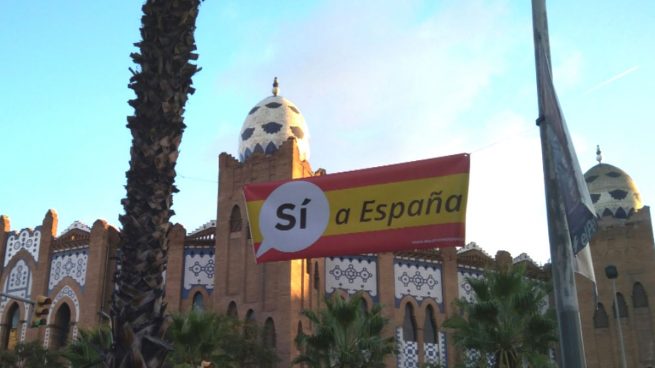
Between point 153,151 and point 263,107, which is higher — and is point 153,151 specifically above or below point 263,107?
below

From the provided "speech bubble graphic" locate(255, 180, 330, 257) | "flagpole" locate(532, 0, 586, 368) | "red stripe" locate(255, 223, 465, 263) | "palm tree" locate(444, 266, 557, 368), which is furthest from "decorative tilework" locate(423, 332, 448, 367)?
"flagpole" locate(532, 0, 586, 368)

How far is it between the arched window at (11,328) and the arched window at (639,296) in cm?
2761

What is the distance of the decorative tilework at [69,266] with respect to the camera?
109ft

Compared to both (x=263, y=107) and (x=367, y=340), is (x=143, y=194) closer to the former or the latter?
(x=367, y=340)

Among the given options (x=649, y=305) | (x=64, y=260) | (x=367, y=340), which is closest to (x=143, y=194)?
(x=367, y=340)

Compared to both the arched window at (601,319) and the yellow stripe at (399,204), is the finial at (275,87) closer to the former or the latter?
the arched window at (601,319)

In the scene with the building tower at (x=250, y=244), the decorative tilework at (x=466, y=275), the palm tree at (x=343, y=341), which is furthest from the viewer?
the decorative tilework at (x=466, y=275)

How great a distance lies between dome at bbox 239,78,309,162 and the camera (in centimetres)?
3453

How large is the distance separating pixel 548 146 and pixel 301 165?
24.9 meters

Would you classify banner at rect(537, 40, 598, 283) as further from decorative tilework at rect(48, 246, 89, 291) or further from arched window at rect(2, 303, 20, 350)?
arched window at rect(2, 303, 20, 350)

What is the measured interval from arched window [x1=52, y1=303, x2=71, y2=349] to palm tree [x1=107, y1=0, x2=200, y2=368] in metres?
24.2

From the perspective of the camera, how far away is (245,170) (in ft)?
107

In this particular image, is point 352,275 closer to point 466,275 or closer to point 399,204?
point 466,275

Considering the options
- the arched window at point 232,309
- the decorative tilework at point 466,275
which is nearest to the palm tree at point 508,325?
the arched window at point 232,309
